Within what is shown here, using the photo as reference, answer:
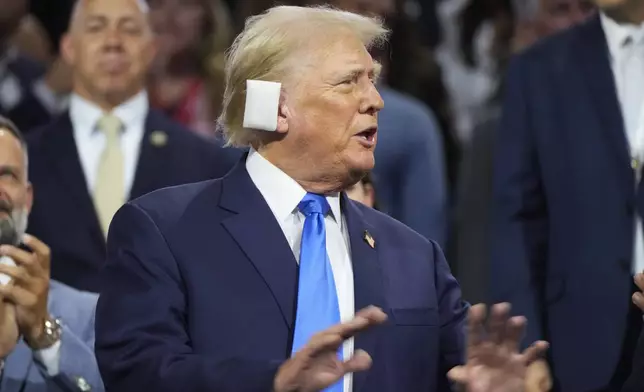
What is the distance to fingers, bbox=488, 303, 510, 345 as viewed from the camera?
3.22 meters

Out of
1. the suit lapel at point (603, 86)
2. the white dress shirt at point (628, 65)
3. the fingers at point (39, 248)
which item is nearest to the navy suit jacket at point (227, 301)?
the fingers at point (39, 248)

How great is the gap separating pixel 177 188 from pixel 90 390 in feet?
2.56

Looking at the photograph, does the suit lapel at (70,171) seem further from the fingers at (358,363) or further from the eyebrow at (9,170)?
the fingers at (358,363)

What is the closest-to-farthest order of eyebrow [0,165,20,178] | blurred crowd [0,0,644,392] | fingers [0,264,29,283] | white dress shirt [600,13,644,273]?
fingers [0,264,29,283]
eyebrow [0,165,20,178]
blurred crowd [0,0,644,392]
white dress shirt [600,13,644,273]

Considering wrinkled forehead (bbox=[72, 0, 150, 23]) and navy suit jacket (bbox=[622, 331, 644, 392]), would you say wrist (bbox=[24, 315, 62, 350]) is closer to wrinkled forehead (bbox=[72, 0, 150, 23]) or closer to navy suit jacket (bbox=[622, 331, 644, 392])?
navy suit jacket (bbox=[622, 331, 644, 392])

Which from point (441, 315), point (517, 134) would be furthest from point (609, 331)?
point (441, 315)

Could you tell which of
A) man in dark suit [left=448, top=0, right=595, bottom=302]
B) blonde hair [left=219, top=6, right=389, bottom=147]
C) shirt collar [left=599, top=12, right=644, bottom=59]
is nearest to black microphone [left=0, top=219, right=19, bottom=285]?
blonde hair [left=219, top=6, right=389, bottom=147]

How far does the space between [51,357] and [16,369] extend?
129mm

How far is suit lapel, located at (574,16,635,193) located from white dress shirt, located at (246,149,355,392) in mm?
1142

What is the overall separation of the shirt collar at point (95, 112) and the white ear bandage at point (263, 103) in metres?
1.86

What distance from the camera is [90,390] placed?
4.23 m

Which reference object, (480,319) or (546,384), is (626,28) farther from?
(480,319)

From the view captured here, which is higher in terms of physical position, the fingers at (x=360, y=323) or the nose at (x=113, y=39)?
the nose at (x=113, y=39)

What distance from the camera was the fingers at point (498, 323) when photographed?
322cm
